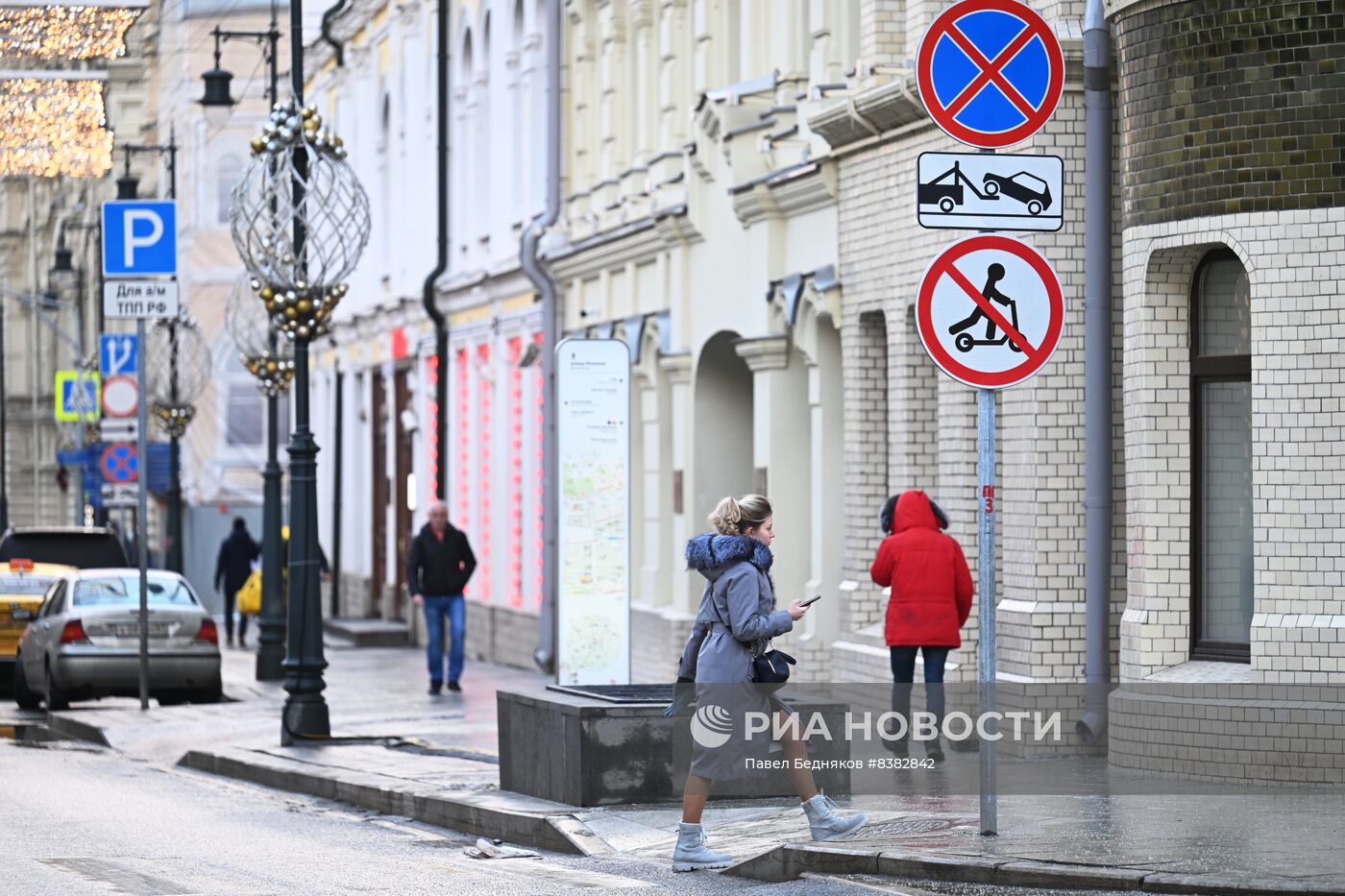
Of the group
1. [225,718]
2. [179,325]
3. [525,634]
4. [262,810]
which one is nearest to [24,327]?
[179,325]

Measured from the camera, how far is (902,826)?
12664 mm

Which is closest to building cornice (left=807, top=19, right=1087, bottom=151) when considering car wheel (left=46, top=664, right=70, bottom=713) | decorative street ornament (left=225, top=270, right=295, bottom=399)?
car wheel (left=46, top=664, right=70, bottom=713)

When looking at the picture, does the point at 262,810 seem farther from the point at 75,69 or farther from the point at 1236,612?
the point at 75,69

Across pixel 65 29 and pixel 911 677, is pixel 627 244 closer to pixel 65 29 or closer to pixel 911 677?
pixel 65 29

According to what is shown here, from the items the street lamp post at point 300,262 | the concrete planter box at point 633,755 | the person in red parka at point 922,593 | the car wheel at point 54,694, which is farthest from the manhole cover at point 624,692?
the car wheel at point 54,694

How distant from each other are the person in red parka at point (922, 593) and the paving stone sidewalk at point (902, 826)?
8.03ft

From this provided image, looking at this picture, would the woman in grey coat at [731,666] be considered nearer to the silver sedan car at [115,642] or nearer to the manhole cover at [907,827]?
the manhole cover at [907,827]

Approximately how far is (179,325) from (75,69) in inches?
749

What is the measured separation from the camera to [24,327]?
97562mm

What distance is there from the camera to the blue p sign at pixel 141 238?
2559 centimetres

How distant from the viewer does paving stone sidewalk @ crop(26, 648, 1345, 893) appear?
10867 mm

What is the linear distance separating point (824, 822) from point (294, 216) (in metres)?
10.1

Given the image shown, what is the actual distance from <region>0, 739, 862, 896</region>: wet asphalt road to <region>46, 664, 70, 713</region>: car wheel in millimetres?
7293

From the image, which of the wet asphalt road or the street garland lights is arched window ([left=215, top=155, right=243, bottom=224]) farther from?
the wet asphalt road
